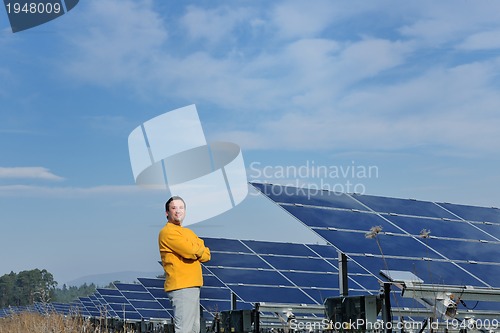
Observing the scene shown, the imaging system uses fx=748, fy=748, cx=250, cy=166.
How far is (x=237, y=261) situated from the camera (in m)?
19.7

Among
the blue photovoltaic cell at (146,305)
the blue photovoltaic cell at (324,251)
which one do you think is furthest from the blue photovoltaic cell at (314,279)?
the blue photovoltaic cell at (146,305)

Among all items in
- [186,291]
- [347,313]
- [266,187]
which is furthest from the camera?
[266,187]

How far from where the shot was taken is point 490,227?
1501 centimetres

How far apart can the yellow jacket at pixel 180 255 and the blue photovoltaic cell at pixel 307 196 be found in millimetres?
5179

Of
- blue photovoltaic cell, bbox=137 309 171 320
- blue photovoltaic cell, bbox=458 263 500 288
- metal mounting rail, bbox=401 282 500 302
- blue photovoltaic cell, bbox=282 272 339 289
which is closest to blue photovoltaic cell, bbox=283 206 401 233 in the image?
blue photovoltaic cell, bbox=458 263 500 288

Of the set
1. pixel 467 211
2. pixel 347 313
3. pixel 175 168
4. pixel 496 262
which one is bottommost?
pixel 347 313

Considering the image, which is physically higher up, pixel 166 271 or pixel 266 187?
pixel 266 187

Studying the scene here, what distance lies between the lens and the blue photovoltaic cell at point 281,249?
19.8 m

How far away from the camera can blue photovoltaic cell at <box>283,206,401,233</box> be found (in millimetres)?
12312

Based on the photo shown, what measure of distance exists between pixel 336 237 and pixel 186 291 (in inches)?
172

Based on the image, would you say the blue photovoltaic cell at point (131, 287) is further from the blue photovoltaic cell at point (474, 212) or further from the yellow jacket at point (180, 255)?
the yellow jacket at point (180, 255)

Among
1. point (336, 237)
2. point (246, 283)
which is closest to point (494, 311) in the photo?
point (336, 237)

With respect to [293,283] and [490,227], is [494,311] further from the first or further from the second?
[293,283]

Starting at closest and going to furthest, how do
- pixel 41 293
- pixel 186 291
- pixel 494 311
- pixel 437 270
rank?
pixel 186 291 < pixel 41 293 < pixel 437 270 < pixel 494 311
